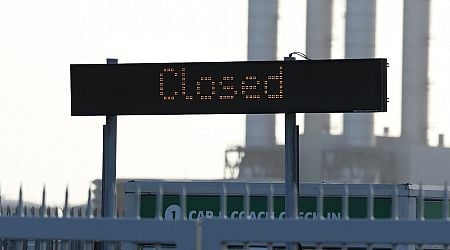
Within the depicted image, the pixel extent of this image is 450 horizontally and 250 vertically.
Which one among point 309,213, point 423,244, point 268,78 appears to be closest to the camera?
point 423,244

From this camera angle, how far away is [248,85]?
552 inches

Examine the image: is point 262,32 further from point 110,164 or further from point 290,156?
point 290,156

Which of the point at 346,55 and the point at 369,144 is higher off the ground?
the point at 346,55

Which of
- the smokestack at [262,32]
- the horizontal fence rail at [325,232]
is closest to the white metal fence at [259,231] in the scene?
the horizontal fence rail at [325,232]

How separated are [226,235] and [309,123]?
75100 millimetres

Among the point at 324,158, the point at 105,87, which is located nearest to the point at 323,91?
the point at 105,87

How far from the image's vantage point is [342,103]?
14.1 m

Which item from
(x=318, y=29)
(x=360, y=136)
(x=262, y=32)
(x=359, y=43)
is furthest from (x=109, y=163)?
(x=318, y=29)

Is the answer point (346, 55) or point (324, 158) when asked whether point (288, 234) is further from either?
point (324, 158)

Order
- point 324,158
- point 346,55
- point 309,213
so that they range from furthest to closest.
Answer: point 324,158 < point 346,55 < point 309,213

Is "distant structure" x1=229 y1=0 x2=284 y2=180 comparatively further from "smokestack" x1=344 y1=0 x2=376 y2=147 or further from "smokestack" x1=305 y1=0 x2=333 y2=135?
"smokestack" x1=344 y1=0 x2=376 y2=147

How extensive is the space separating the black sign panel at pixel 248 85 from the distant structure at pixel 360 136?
60.9 metres

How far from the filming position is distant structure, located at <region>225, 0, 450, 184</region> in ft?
252

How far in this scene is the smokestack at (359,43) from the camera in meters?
74.9
